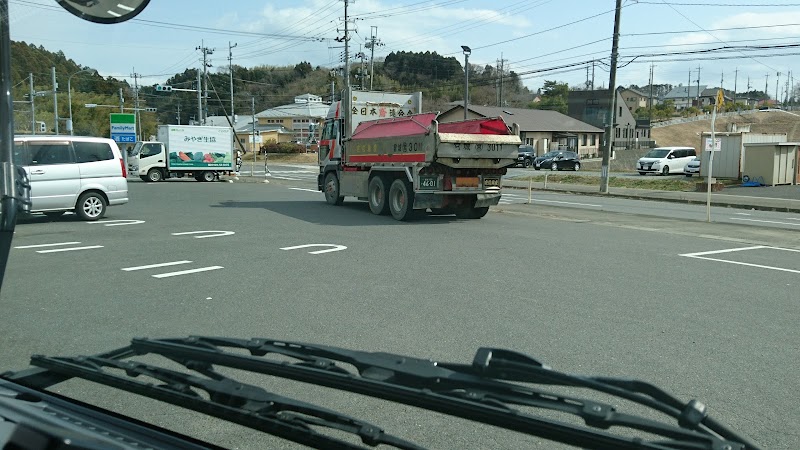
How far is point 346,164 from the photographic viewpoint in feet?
64.6

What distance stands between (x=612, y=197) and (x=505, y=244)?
1892cm

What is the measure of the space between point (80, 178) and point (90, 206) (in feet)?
2.43

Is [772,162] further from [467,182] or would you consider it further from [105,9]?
[105,9]

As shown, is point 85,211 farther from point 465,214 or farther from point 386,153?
point 465,214

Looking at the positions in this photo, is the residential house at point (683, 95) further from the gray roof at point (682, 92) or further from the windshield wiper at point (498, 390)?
the windshield wiper at point (498, 390)

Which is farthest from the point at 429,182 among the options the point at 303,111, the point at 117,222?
the point at 303,111

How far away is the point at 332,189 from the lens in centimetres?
2097

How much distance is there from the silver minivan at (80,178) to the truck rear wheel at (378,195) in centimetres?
608

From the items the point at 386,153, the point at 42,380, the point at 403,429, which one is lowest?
the point at 403,429

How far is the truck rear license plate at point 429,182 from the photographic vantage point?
51.6 ft

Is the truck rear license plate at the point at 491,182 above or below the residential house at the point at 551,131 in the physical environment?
below

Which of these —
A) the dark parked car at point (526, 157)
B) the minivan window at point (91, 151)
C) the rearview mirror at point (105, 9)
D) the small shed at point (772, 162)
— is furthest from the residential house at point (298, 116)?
the rearview mirror at point (105, 9)

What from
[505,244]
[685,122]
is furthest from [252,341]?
[685,122]

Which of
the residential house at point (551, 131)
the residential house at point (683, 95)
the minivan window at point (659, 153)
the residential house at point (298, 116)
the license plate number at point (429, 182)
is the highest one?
the residential house at point (683, 95)
